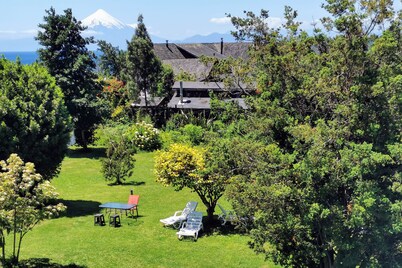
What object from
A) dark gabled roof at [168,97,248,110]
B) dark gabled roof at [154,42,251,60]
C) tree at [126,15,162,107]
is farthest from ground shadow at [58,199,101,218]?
dark gabled roof at [154,42,251,60]

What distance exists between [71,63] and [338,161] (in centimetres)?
3034

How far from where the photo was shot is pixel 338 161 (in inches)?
387

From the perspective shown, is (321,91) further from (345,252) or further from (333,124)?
(345,252)

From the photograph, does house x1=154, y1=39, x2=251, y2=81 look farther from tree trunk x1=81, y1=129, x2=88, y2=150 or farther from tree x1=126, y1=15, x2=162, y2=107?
tree trunk x1=81, y1=129, x2=88, y2=150

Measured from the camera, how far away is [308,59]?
12.1 m

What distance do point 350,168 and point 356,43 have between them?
3.15 m

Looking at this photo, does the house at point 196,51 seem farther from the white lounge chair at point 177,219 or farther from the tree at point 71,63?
the white lounge chair at point 177,219

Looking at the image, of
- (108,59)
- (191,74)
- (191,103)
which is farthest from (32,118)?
(108,59)

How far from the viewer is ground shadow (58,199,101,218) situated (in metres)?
20.7

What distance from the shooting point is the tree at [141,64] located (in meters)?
46.4

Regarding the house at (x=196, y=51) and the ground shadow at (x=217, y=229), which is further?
the house at (x=196, y=51)

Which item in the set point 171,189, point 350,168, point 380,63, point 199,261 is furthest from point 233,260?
point 171,189

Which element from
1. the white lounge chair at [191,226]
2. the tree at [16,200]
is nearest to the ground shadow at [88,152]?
the white lounge chair at [191,226]

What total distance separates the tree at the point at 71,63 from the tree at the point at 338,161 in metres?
26.2
